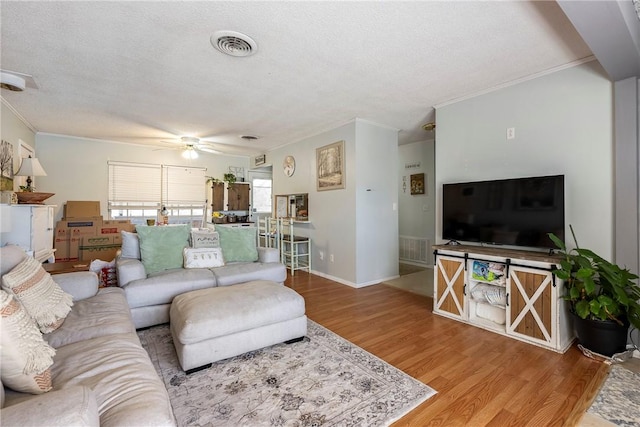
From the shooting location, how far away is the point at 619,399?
1.73m

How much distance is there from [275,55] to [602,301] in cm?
316

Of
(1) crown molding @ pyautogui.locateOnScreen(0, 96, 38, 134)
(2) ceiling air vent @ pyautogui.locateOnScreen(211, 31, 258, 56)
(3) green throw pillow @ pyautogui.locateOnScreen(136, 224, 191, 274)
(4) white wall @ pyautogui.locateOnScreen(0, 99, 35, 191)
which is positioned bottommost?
(3) green throw pillow @ pyautogui.locateOnScreen(136, 224, 191, 274)

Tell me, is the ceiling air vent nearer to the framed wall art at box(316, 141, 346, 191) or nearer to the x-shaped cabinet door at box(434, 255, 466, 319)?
the framed wall art at box(316, 141, 346, 191)

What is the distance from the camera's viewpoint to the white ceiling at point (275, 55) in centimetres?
185

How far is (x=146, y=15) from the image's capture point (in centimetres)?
187

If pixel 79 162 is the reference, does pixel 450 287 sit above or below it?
below

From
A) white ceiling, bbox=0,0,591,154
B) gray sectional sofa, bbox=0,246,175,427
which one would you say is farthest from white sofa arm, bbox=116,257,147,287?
white ceiling, bbox=0,0,591,154

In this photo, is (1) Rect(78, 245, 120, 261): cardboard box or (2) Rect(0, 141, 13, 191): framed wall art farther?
(1) Rect(78, 245, 120, 261): cardboard box

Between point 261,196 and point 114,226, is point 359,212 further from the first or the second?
point 114,226

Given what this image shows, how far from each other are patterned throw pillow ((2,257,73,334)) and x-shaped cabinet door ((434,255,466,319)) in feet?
10.5

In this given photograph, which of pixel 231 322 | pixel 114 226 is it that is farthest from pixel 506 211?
pixel 114 226

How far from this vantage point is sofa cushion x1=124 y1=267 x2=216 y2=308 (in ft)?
8.56

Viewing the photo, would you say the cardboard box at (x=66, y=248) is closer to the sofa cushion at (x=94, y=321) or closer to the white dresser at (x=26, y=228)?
the white dresser at (x=26, y=228)

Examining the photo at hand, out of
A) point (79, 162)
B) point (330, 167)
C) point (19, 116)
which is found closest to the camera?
point (19, 116)
